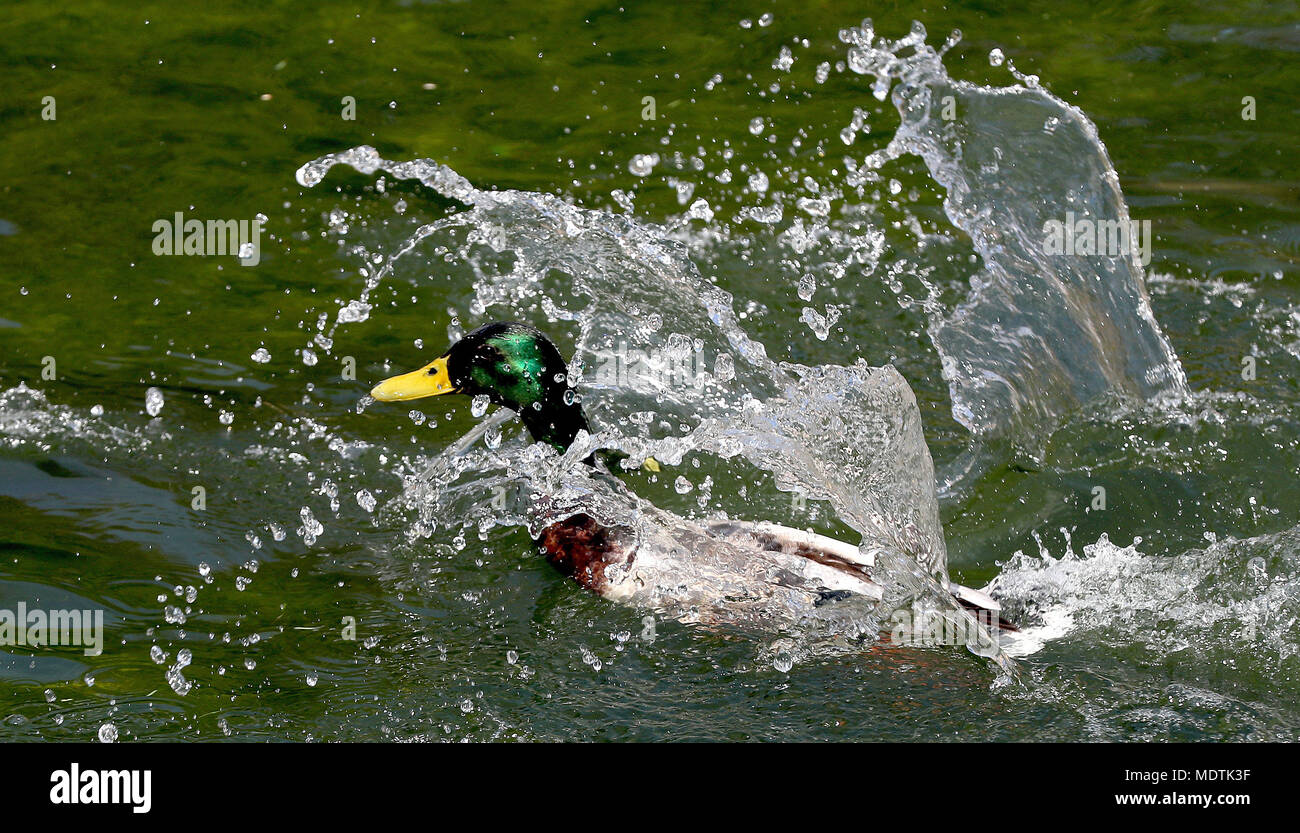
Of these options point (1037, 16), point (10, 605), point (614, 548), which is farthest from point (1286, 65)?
point (10, 605)

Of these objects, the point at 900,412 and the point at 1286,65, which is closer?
the point at 900,412

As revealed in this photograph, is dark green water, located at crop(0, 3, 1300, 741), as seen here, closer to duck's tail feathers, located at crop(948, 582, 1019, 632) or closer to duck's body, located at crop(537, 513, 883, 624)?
duck's body, located at crop(537, 513, 883, 624)

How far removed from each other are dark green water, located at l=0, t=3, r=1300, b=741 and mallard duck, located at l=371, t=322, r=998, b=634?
0.14 meters

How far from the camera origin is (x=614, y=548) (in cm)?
462
